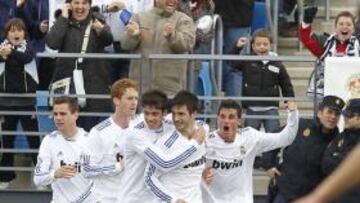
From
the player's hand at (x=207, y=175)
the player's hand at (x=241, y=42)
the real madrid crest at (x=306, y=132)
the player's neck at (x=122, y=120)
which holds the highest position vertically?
the player's hand at (x=241, y=42)

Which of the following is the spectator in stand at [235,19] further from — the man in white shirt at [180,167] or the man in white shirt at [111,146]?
the man in white shirt at [180,167]

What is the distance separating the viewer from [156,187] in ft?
28.5

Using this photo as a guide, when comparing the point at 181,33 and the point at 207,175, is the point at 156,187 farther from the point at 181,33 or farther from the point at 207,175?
the point at 181,33

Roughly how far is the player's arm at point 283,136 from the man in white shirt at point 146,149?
80 centimetres

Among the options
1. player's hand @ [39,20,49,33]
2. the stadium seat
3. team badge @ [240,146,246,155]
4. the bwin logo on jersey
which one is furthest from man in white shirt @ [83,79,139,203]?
the stadium seat

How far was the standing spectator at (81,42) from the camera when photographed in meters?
10.9

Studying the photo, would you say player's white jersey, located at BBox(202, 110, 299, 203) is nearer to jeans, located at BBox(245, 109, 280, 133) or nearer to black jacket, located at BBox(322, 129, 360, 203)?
black jacket, located at BBox(322, 129, 360, 203)

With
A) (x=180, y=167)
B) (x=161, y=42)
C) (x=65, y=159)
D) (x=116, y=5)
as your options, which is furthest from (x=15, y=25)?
(x=180, y=167)

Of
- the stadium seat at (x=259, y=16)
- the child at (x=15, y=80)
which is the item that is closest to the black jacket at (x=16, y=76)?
the child at (x=15, y=80)

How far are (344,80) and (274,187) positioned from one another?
1171 millimetres

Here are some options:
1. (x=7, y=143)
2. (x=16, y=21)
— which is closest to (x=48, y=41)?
(x=16, y=21)

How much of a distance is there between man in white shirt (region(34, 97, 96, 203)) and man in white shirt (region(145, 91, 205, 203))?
64 centimetres

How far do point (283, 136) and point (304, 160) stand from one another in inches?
12.2

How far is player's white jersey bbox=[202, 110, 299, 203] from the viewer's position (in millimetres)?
9375
